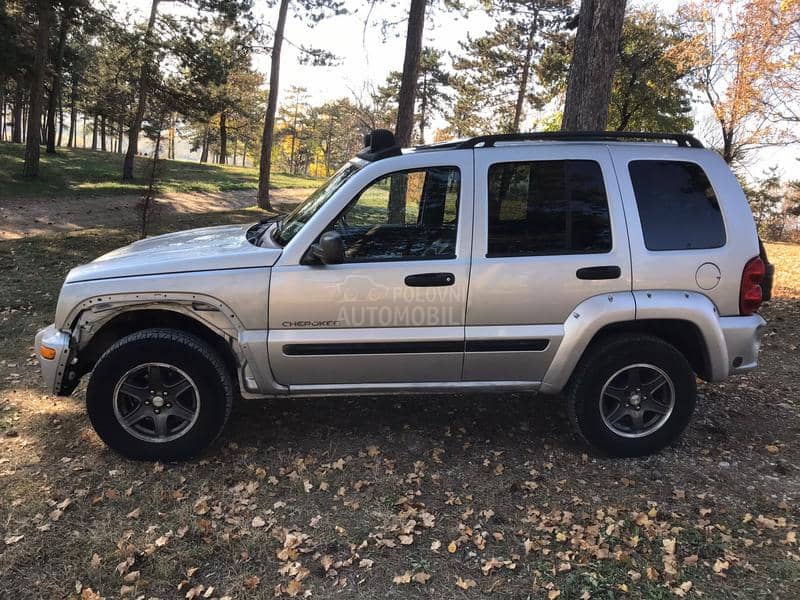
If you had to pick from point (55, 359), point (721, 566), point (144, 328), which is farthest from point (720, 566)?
point (55, 359)

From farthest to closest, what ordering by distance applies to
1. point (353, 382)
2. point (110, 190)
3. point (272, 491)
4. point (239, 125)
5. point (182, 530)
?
1. point (239, 125)
2. point (110, 190)
3. point (353, 382)
4. point (272, 491)
5. point (182, 530)

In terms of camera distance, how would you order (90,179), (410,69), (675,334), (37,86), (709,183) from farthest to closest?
1. (90,179)
2. (37,86)
3. (410,69)
4. (675,334)
5. (709,183)

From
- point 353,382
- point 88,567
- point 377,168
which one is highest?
point 377,168

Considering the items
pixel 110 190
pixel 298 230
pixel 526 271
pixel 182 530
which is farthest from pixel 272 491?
pixel 110 190

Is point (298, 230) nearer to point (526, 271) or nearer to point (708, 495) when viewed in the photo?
point (526, 271)

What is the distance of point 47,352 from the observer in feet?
11.5

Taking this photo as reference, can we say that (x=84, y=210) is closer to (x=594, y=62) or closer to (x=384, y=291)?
(x=594, y=62)

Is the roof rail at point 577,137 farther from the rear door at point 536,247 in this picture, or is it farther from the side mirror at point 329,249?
the side mirror at point 329,249

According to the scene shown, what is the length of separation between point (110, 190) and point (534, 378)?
63.0ft

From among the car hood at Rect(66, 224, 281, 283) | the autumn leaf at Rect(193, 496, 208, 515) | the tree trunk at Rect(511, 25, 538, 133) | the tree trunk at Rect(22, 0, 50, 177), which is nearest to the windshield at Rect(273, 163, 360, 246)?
the car hood at Rect(66, 224, 281, 283)

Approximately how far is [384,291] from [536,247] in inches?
39.5

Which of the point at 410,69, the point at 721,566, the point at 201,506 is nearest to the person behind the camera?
the point at 721,566

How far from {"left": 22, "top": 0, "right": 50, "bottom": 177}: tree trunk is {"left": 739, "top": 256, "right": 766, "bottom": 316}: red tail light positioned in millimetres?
19162

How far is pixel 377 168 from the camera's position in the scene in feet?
11.8
